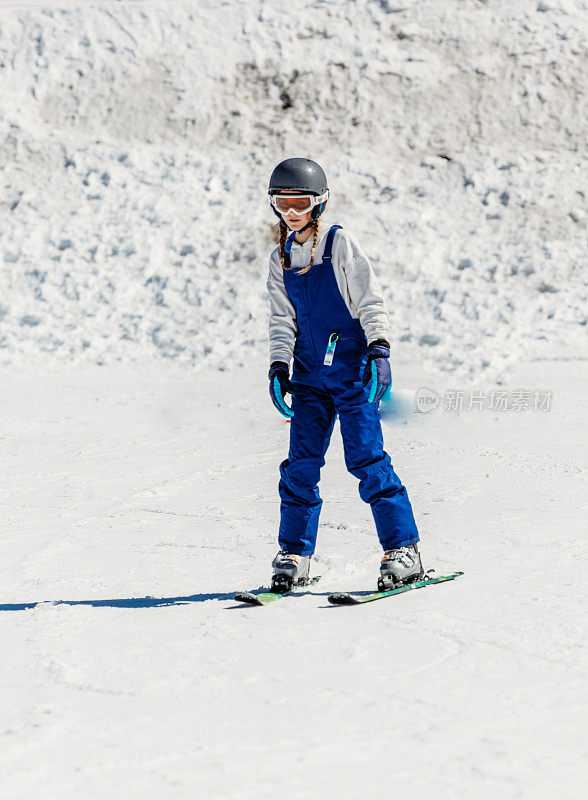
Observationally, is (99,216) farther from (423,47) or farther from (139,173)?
(423,47)

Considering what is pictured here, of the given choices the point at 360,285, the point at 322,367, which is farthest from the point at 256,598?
the point at 360,285

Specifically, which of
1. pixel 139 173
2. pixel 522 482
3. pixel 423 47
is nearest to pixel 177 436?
pixel 522 482

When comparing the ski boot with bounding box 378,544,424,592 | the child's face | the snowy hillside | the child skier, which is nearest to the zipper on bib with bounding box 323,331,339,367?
the child skier

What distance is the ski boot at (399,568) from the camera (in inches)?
147

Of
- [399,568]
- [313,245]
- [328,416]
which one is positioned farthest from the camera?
[328,416]

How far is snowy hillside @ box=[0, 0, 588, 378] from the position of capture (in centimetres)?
1194

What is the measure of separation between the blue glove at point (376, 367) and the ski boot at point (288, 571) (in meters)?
0.77

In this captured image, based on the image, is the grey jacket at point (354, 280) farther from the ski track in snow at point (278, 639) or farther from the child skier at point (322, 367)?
the ski track in snow at point (278, 639)

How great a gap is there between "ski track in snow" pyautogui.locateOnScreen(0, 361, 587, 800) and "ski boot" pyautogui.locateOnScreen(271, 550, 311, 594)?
112 mm

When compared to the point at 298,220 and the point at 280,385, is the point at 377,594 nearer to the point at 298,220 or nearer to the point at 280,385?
the point at 280,385

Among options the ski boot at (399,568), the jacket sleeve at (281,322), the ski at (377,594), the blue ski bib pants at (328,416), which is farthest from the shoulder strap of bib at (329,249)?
the ski at (377,594)

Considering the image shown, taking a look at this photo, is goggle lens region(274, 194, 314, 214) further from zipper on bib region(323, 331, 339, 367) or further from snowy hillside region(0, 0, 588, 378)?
snowy hillside region(0, 0, 588, 378)

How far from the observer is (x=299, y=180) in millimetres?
3863

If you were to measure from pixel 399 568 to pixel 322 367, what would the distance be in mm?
913
